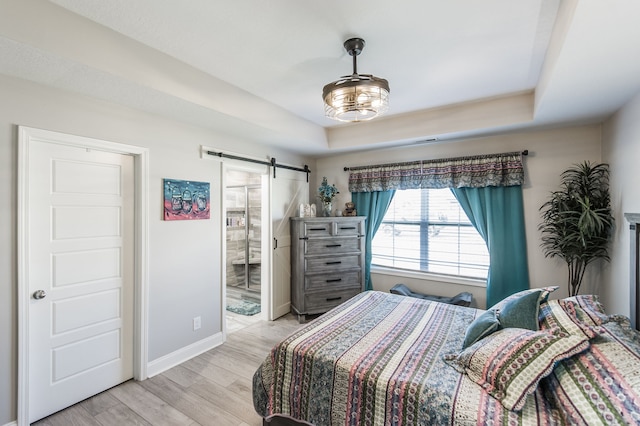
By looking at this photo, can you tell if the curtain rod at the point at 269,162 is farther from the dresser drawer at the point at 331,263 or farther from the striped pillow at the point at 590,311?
the striped pillow at the point at 590,311

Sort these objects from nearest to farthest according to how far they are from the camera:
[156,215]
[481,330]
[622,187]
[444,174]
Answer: [481,330]
[622,187]
[156,215]
[444,174]

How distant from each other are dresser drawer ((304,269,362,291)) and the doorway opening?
130 cm

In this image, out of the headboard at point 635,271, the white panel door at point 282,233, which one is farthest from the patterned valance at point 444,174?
the headboard at point 635,271

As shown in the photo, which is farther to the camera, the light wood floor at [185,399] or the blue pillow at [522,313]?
the light wood floor at [185,399]

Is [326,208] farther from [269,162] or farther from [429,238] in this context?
[429,238]

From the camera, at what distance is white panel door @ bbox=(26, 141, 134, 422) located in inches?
81.8

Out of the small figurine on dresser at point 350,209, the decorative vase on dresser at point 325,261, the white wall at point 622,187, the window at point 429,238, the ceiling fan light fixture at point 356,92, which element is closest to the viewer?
the ceiling fan light fixture at point 356,92

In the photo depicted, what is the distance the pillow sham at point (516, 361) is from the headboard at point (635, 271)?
3.76 feet

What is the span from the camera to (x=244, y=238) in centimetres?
529

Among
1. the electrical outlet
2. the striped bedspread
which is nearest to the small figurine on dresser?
the striped bedspread

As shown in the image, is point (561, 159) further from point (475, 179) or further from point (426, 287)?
point (426, 287)

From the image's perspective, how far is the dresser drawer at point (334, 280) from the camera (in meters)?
3.93

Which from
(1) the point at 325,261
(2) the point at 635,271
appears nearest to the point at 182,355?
(1) the point at 325,261

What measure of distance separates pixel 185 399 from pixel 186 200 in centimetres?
176
